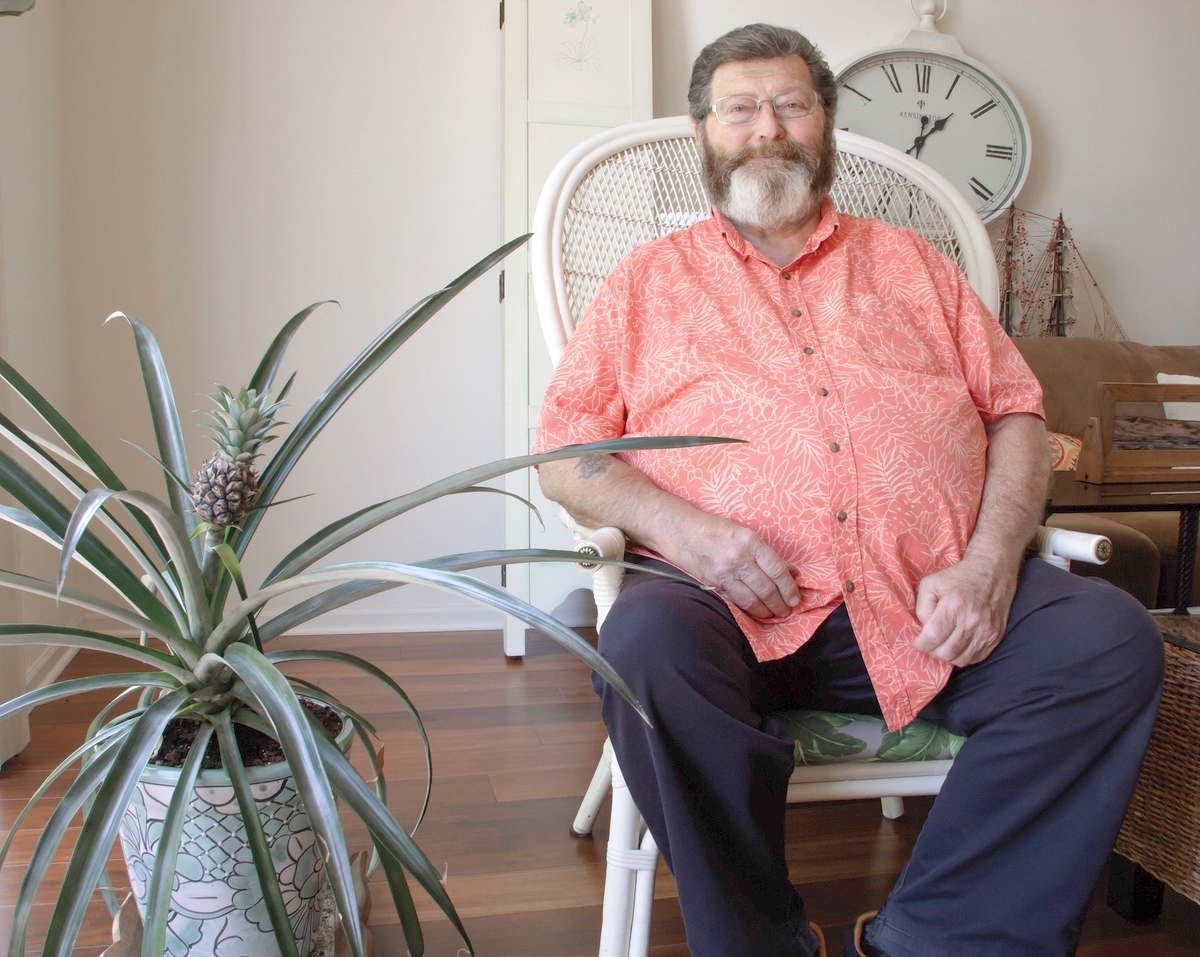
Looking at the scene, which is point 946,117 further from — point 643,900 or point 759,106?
point 643,900

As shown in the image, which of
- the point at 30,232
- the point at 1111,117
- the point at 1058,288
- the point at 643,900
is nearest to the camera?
the point at 643,900

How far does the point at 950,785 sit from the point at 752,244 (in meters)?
0.82

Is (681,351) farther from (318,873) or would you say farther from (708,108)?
(318,873)

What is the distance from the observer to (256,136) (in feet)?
8.15

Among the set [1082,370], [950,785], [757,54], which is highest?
[757,54]

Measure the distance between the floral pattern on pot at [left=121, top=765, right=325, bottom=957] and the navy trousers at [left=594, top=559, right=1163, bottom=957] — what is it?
332mm

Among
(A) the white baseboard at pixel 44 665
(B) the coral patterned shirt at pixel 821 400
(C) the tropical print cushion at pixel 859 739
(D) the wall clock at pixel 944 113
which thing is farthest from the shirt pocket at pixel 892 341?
(A) the white baseboard at pixel 44 665

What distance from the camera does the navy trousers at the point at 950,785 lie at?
964mm

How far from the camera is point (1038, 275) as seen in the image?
119 inches

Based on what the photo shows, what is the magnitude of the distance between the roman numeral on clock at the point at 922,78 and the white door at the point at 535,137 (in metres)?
0.94

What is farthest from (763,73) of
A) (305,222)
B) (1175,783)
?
(305,222)

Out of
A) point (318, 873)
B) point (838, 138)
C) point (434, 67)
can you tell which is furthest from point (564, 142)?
point (318, 873)

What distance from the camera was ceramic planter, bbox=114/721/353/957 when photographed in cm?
83

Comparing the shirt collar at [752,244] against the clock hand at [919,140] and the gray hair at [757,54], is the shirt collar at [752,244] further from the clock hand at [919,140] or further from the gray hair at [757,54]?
the clock hand at [919,140]
